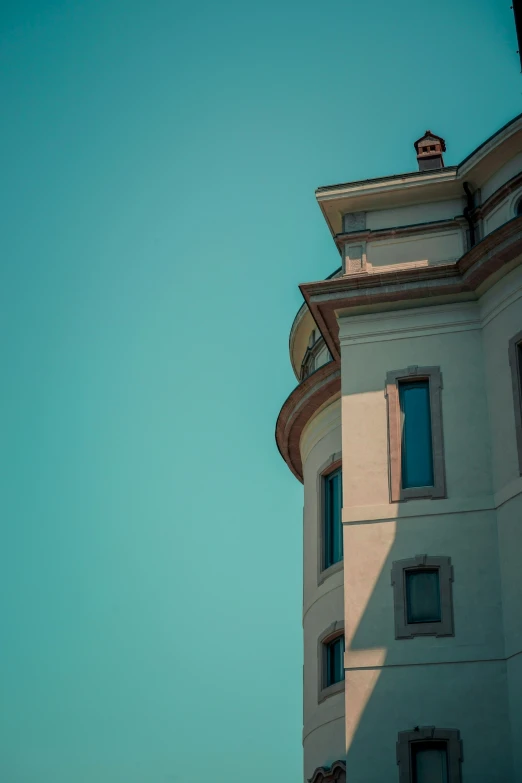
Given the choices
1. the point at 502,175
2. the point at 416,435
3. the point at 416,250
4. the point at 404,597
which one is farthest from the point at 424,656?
the point at 502,175

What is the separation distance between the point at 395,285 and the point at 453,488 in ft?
18.6

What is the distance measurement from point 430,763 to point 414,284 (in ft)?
38.4

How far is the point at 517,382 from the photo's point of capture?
26750 millimetres

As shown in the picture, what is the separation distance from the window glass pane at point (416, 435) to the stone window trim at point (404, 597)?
6.50 ft

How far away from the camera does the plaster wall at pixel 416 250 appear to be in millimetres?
29859

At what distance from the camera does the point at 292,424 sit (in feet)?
112

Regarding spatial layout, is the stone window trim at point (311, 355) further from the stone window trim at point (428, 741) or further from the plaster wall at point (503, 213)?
the stone window trim at point (428, 741)

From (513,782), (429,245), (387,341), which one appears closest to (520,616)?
(513,782)

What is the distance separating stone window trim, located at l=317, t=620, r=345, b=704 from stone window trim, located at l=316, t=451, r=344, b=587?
58.9 inches

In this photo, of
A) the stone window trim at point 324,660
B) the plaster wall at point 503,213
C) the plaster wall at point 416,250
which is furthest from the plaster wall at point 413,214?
the stone window trim at point 324,660

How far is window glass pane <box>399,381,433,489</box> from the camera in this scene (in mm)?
27516

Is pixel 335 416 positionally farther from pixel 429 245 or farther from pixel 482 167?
pixel 482 167

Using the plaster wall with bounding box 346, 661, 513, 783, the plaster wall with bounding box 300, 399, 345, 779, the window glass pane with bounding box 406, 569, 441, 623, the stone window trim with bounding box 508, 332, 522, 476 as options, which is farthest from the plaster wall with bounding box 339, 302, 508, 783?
the plaster wall with bounding box 300, 399, 345, 779

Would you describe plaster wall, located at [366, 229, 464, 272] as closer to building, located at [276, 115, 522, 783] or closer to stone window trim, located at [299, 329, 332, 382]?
building, located at [276, 115, 522, 783]
